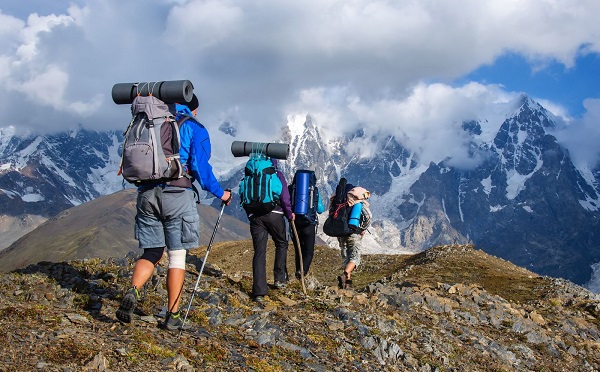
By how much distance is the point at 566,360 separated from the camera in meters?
13.7

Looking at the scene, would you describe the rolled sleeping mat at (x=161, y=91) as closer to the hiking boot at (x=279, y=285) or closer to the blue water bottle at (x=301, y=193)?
the hiking boot at (x=279, y=285)

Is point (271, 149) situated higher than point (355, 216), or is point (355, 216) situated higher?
Answer: point (271, 149)

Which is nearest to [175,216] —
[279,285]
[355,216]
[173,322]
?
[173,322]

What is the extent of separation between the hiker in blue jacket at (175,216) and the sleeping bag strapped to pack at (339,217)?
25.7ft

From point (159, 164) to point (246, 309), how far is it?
13.6ft

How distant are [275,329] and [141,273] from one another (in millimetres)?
→ 2766

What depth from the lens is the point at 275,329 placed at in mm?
10562

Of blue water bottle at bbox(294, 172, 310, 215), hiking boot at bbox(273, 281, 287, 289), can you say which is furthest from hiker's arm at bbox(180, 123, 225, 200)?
blue water bottle at bbox(294, 172, 310, 215)

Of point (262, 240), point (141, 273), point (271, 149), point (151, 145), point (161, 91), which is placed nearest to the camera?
point (151, 145)

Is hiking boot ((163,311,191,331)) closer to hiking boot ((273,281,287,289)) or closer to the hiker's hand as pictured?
the hiker's hand

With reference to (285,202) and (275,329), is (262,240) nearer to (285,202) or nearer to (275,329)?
(285,202)

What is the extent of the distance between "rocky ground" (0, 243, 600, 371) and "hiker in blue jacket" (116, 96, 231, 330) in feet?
2.74

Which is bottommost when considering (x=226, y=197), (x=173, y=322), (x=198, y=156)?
(x=173, y=322)

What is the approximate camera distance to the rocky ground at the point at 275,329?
8.19 metres
